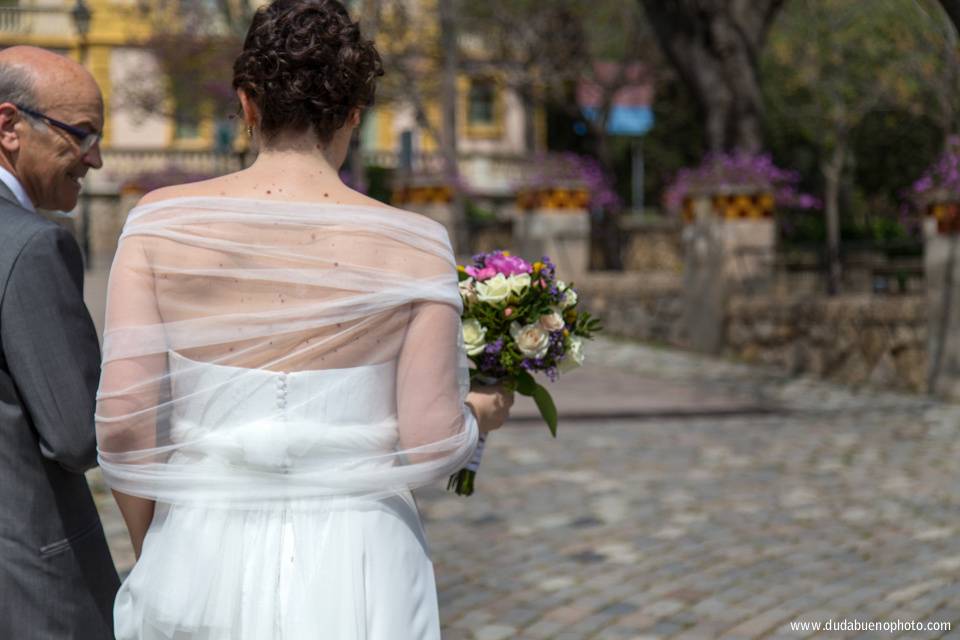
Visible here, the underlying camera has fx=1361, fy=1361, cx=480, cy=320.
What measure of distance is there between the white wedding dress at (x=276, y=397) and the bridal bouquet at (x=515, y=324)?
0.60m

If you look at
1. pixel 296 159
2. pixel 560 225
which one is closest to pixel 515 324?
pixel 296 159

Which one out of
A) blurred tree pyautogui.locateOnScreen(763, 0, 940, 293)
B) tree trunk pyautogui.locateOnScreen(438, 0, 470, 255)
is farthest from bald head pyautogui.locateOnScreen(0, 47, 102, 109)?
blurred tree pyautogui.locateOnScreen(763, 0, 940, 293)

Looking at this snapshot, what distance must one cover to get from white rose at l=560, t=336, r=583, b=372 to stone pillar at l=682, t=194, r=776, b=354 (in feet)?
46.4

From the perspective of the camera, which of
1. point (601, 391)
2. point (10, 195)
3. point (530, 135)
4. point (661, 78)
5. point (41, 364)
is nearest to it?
point (41, 364)

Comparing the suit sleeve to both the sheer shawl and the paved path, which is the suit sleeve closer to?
the sheer shawl

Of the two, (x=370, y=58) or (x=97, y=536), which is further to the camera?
(x=97, y=536)

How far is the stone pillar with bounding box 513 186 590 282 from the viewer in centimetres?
2005

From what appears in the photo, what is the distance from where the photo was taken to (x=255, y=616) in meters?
2.31

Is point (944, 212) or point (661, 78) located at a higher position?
point (661, 78)

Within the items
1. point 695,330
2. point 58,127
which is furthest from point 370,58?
A: point 695,330

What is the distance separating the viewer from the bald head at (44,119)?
2652 millimetres

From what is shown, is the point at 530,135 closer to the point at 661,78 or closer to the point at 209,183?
the point at 661,78

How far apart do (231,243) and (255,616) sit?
→ 2.08 feet

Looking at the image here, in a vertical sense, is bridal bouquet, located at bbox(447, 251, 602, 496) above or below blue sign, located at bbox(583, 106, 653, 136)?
below
